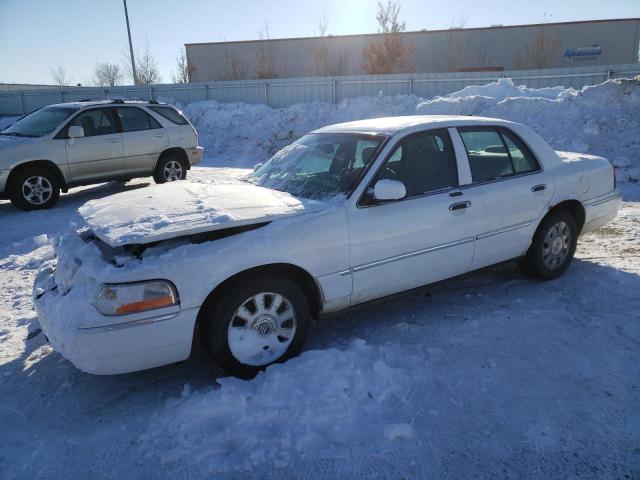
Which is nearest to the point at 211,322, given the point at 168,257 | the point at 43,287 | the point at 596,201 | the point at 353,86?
the point at 168,257

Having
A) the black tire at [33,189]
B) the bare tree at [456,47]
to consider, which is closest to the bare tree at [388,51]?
the bare tree at [456,47]

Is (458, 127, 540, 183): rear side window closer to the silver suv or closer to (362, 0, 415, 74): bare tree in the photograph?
the silver suv

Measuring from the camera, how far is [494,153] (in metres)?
4.40

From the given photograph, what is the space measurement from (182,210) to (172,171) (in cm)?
744

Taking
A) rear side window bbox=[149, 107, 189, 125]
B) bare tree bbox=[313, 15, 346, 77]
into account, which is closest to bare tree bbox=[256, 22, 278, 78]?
bare tree bbox=[313, 15, 346, 77]

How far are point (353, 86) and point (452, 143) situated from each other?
647 inches

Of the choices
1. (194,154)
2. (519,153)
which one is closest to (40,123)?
(194,154)

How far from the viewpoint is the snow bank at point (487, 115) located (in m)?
11.4

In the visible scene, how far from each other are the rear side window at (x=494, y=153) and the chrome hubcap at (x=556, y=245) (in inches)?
25.7

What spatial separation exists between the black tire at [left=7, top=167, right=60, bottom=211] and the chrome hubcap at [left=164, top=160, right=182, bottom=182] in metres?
2.18

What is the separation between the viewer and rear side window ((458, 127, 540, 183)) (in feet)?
13.7

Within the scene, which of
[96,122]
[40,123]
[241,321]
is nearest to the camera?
[241,321]

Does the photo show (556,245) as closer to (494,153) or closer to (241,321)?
(494,153)

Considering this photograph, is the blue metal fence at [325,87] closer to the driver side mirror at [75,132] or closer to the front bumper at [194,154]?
the front bumper at [194,154]
